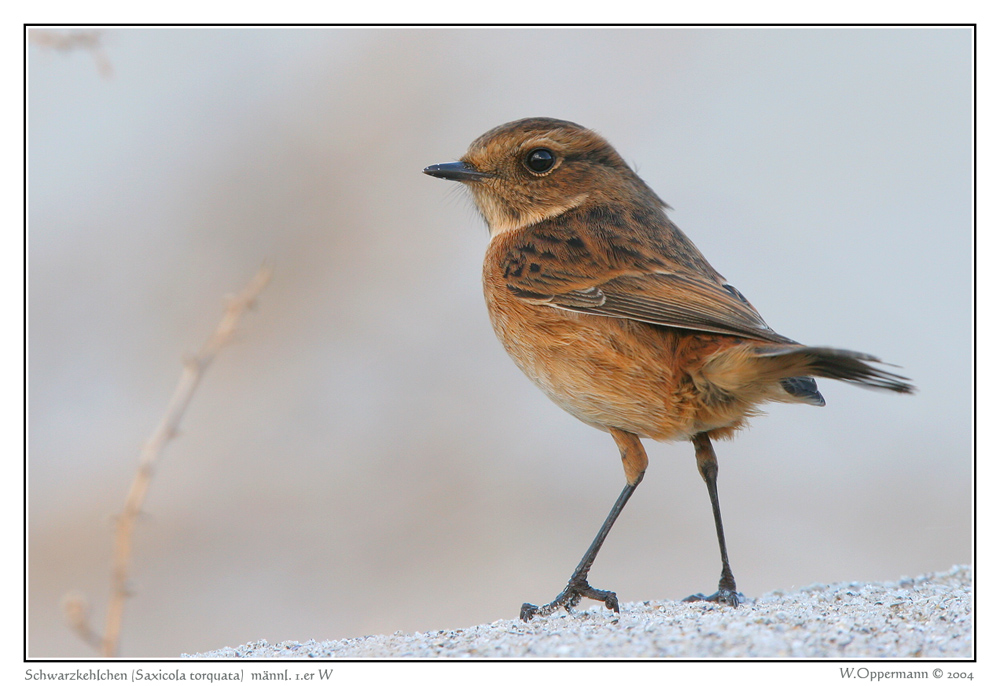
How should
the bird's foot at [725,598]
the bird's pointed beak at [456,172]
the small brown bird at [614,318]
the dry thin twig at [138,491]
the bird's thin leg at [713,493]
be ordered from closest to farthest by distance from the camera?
the dry thin twig at [138,491]
the small brown bird at [614,318]
the bird's foot at [725,598]
the bird's thin leg at [713,493]
the bird's pointed beak at [456,172]

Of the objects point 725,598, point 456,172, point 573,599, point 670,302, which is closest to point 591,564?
point 573,599

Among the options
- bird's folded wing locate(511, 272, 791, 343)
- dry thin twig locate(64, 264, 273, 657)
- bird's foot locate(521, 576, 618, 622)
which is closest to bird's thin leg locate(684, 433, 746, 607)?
bird's foot locate(521, 576, 618, 622)

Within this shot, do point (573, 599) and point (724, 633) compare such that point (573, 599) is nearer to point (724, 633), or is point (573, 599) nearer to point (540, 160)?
point (724, 633)

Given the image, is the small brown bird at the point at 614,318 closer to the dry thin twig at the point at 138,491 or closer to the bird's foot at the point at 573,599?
the bird's foot at the point at 573,599

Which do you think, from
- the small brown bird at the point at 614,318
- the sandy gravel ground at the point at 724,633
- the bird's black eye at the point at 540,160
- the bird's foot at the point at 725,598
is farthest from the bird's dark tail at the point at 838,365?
the bird's black eye at the point at 540,160

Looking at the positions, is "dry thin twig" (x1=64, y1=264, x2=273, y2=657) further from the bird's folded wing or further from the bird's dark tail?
the bird's dark tail

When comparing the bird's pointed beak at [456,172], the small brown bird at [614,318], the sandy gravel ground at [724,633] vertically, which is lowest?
the sandy gravel ground at [724,633]

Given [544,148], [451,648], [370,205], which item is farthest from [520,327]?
[370,205]
